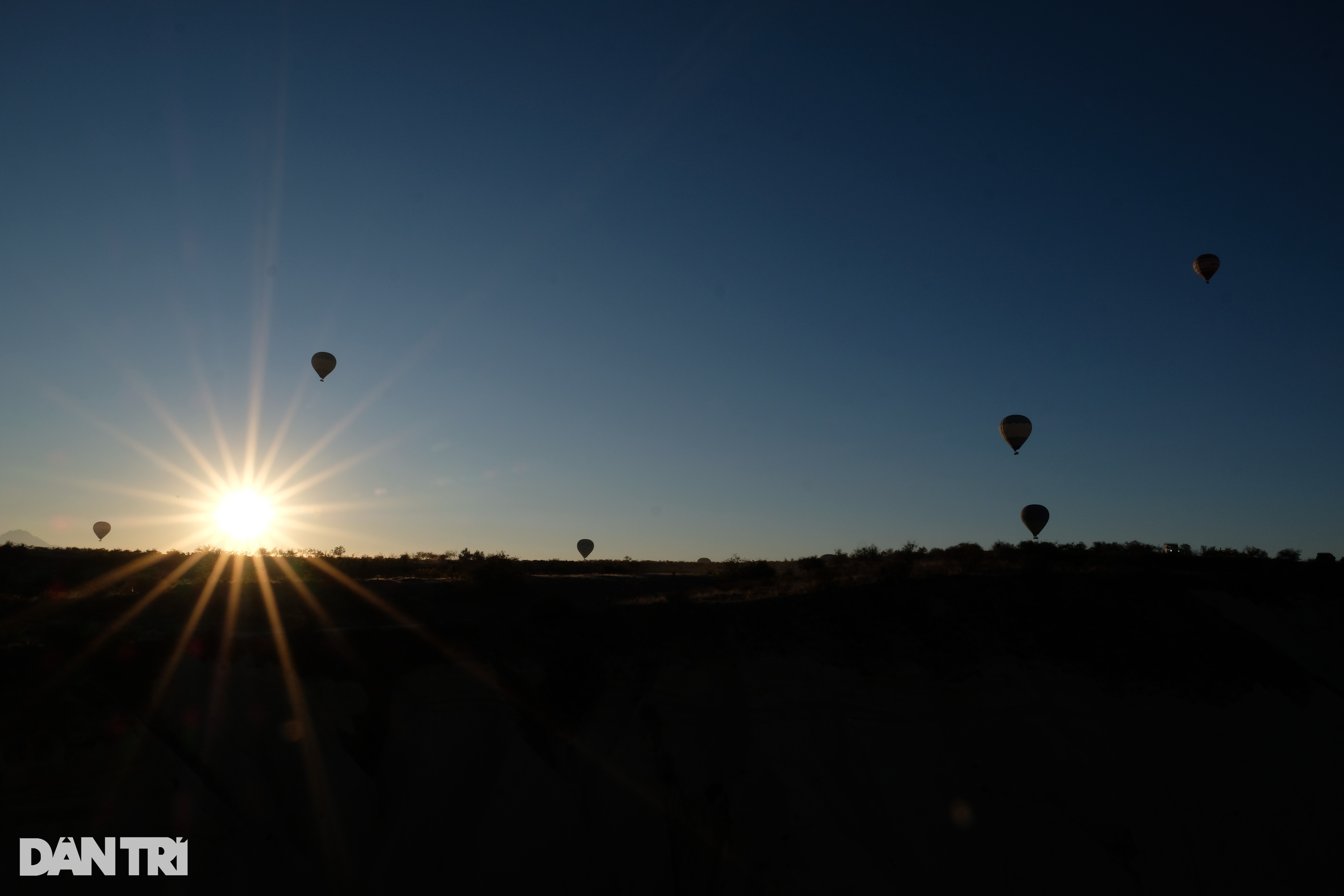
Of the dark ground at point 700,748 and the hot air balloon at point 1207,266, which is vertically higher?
the hot air balloon at point 1207,266

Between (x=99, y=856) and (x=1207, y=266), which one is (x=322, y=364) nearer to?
(x=99, y=856)

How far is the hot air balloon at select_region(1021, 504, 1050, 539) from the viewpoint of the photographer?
38438 millimetres

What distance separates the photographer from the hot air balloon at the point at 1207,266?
33.7m

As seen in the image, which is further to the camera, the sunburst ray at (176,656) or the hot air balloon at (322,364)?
the hot air balloon at (322,364)

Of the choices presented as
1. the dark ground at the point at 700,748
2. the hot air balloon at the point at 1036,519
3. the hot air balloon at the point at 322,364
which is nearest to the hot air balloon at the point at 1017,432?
the hot air balloon at the point at 1036,519

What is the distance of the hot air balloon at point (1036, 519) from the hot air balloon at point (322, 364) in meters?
33.7

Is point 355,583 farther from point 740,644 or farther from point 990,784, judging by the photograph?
point 990,784

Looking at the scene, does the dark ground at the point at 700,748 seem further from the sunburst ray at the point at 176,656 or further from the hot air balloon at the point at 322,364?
the hot air balloon at the point at 322,364

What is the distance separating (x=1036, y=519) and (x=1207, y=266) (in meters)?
13.2

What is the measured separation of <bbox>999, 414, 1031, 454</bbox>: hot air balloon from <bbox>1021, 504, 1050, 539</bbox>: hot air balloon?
398 centimetres

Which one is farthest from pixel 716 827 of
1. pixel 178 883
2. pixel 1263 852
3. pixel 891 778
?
pixel 1263 852

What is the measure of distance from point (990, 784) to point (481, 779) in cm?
970

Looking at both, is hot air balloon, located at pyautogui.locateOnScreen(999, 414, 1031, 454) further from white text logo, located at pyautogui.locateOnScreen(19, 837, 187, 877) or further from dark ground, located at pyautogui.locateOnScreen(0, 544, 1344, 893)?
white text logo, located at pyautogui.locateOnScreen(19, 837, 187, 877)

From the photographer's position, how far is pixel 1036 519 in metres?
38.5
